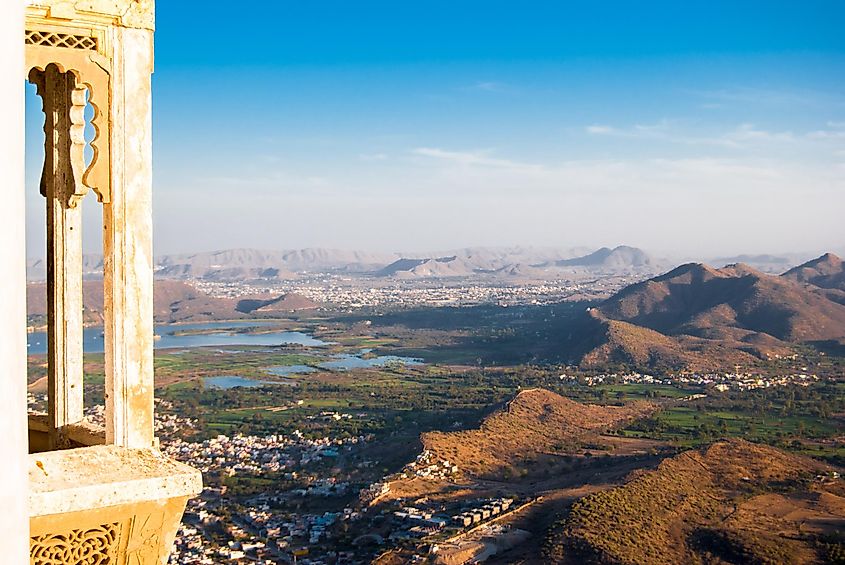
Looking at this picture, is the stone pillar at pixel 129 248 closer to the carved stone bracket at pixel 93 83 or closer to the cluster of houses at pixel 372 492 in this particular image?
the carved stone bracket at pixel 93 83

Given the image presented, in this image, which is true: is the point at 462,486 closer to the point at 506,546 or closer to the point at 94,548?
the point at 506,546

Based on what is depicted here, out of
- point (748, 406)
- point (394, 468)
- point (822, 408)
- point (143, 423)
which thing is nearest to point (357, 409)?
point (394, 468)

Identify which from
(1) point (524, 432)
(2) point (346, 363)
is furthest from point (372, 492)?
(2) point (346, 363)

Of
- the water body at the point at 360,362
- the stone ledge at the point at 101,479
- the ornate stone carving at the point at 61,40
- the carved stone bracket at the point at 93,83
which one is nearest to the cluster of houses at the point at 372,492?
the stone ledge at the point at 101,479

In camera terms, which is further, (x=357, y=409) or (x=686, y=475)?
(x=357, y=409)

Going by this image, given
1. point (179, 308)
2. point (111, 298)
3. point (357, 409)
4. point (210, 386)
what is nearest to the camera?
point (111, 298)

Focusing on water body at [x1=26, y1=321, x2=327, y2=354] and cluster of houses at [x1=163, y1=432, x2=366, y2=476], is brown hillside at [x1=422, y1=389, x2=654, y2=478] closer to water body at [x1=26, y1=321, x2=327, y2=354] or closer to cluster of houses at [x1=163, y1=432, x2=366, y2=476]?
cluster of houses at [x1=163, y1=432, x2=366, y2=476]
